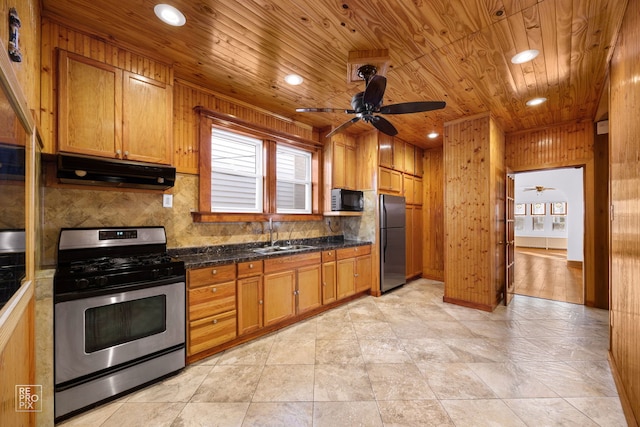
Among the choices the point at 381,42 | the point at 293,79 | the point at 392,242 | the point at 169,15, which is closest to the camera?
the point at 169,15

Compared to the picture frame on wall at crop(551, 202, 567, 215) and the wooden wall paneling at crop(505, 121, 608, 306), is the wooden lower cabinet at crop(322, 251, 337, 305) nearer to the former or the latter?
the wooden wall paneling at crop(505, 121, 608, 306)

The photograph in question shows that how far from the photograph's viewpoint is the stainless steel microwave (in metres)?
3.94

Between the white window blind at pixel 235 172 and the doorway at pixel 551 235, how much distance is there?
4840 millimetres

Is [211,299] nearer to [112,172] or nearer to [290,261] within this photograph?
[290,261]

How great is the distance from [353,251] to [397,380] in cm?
208

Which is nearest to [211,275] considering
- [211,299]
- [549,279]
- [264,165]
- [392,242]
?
[211,299]

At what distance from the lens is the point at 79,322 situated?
1.75 m

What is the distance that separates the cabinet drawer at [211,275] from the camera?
2.32 meters

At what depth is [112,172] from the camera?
2.04m

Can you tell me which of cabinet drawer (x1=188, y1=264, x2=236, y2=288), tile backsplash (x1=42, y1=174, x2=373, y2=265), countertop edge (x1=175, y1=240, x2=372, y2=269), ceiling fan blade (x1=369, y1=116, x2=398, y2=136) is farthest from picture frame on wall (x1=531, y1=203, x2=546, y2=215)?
cabinet drawer (x1=188, y1=264, x2=236, y2=288)

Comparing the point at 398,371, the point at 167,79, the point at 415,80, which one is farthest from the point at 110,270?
the point at 415,80

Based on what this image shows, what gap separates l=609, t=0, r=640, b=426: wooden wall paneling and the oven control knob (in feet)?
11.3

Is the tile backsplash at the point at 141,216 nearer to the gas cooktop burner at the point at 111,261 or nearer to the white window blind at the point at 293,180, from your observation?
the gas cooktop burner at the point at 111,261

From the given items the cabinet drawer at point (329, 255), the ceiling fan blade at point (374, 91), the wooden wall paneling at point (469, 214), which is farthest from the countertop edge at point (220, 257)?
the wooden wall paneling at point (469, 214)
